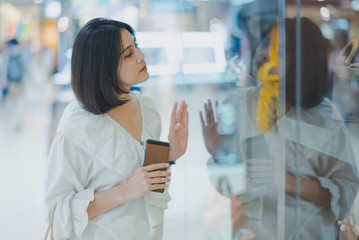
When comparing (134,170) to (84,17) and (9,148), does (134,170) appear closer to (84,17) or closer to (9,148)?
(84,17)

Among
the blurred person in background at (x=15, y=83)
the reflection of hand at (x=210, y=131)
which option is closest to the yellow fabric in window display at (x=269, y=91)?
the reflection of hand at (x=210, y=131)

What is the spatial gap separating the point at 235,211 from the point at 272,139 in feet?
1.34

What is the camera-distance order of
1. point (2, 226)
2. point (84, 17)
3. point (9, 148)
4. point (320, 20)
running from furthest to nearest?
point (9, 148)
point (84, 17)
point (2, 226)
point (320, 20)

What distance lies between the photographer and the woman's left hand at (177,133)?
1226 millimetres

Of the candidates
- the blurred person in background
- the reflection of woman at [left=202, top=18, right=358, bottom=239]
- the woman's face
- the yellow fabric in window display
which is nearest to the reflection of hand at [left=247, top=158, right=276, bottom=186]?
the reflection of woman at [left=202, top=18, right=358, bottom=239]

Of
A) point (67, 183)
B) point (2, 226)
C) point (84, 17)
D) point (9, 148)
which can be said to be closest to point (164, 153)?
point (67, 183)

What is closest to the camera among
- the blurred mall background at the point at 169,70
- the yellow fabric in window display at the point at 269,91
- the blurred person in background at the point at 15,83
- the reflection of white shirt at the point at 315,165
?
the reflection of white shirt at the point at 315,165

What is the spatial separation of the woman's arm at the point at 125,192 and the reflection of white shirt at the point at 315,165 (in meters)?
0.39

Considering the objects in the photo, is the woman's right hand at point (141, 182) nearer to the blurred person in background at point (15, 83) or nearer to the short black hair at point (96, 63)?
the short black hair at point (96, 63)

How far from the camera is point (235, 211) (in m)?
1.50

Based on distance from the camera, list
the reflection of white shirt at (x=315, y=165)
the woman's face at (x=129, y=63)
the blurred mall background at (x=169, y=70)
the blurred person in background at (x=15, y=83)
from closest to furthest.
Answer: the reflection of white shirt at (x=315, y=165), the woman's face at (x=129, y=63), the blurred mall background at (x=169, y=70), the blurred person in background at (x=15, y=83)

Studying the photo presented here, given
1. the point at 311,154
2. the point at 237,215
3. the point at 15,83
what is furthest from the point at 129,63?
the point at 15,83

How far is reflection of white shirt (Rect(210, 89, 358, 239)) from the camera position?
1.00 metres

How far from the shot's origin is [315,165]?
1064mm
